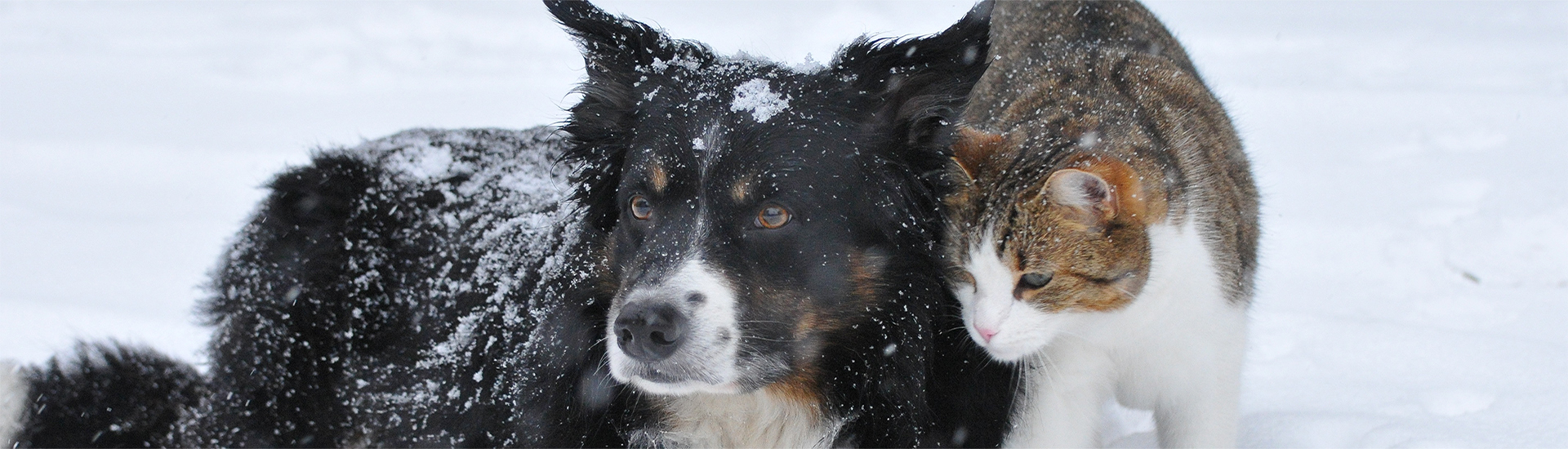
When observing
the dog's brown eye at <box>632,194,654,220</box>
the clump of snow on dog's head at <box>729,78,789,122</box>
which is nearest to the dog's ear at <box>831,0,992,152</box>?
the clump of snow on dog's head at <box>729,78,789,122</box>

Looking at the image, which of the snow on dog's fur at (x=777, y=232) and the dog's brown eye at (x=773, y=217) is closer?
the snow on dog's fur at (x=777, y=232)

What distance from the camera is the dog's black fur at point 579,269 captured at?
2.84m

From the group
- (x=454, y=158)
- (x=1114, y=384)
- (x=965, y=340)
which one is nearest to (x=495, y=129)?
(x=454, y=158)

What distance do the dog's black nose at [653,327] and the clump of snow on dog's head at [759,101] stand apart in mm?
570

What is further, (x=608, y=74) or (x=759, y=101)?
(x=608, y=74)

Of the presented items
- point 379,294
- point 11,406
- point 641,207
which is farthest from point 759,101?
point 11,406

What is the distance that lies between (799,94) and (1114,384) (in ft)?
4.55

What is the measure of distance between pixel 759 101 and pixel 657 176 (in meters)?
0.32

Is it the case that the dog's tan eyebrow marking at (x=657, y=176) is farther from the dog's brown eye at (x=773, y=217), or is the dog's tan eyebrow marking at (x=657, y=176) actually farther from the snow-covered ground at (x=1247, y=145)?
the snow-covered ground at (x=1247, y=145)

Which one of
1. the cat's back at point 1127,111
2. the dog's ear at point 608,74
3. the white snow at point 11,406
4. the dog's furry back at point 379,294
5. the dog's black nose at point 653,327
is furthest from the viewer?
the white snow at point 11,406

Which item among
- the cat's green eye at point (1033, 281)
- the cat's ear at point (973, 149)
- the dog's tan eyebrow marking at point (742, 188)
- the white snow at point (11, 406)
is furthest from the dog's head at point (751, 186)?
the white snow at point (11, 406)

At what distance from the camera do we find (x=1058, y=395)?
10.2ft

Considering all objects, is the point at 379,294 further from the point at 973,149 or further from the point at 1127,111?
the point at 1127,111

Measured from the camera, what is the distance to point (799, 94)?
2879 millimetres
